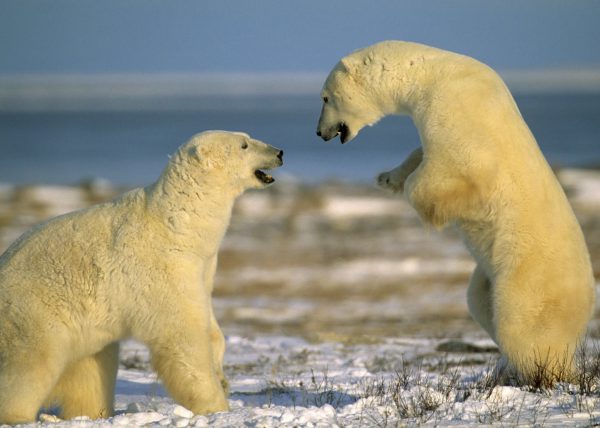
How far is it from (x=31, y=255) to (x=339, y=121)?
2.58m

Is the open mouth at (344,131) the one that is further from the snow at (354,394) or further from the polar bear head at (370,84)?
the snow at (354,394)

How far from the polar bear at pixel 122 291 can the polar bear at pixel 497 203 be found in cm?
138

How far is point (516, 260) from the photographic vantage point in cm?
689

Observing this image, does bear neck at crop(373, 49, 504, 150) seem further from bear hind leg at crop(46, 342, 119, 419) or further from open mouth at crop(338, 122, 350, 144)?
bear hind leg at crop(46, 342, 119, 419)

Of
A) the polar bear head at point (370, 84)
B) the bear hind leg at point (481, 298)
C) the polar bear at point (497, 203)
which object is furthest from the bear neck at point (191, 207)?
the bear hind leg at point (481, 298)

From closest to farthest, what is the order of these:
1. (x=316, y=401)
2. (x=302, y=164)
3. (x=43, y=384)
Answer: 1. (x=43, y=384)
2. (x=316, y=401)
3. (x=302, y=164)

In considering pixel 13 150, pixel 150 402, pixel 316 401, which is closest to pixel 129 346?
pixel 150 402

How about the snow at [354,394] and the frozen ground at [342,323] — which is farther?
the frozen ground at [342,323]

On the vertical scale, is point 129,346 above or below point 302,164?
below

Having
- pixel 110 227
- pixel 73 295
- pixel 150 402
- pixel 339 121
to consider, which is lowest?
pixel 150 402

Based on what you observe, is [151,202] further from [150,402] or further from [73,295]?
[150,402]

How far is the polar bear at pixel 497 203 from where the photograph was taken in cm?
683

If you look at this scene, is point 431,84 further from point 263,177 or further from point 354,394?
point 354,394

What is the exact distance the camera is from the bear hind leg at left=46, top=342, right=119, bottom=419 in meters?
6.57
